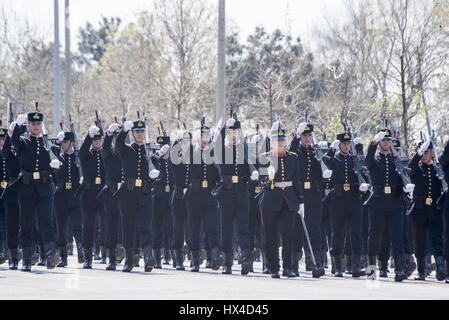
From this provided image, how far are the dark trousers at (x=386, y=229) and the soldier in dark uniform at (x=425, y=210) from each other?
0.61 m

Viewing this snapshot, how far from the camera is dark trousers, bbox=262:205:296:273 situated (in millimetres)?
15055

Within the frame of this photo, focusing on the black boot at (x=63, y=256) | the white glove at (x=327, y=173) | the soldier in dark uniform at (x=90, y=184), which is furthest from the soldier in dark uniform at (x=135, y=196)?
the white glove at (x=327, y=173)

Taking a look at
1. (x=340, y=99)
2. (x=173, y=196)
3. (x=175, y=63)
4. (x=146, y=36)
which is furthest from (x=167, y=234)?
(x=146, y=36)

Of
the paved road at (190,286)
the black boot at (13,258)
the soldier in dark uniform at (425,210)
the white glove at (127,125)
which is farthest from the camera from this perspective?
the black boot at (13,258)

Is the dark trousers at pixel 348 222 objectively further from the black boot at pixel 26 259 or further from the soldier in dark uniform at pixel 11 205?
the soldier in dark uniform at pixel 11 205

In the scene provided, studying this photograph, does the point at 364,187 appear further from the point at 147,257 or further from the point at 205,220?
the point at 147,257

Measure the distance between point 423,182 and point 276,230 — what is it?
268 centimetres

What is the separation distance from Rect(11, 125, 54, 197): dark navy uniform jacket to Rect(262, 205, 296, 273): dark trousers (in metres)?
3.65

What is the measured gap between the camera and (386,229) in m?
15.7

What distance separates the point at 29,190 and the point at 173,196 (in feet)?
9.72

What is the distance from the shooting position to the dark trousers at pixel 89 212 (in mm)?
16703

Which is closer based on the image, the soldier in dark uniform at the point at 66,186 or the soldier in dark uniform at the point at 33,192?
the soldier in dark uniform at the point at 33,192

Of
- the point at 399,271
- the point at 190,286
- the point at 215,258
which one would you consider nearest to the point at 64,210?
the point at 215,258

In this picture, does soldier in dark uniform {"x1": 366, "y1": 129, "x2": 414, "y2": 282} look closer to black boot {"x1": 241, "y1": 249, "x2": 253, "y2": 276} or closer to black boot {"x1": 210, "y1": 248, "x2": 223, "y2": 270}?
black boot {"x1": 241, "y1": 249, "x2": 253, "y2": 276}
